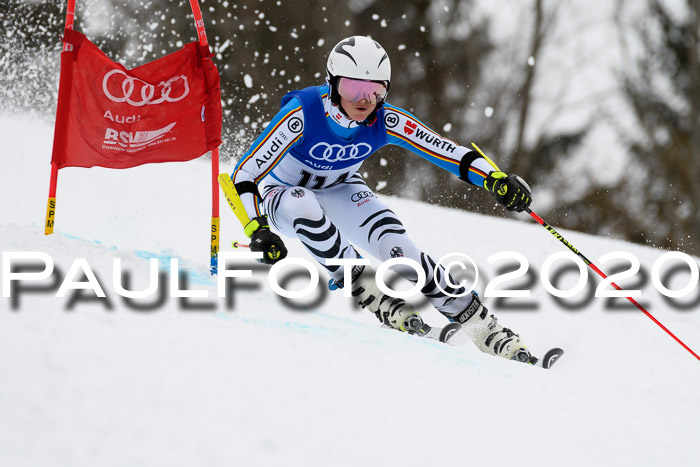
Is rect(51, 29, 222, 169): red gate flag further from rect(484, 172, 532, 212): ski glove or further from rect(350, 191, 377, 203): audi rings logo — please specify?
rect(484, 172, 532, 212): ski glove

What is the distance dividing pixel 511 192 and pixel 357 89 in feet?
3.01

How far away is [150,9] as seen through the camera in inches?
506

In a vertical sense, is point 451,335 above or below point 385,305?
below

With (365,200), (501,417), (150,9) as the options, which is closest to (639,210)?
(150,9)

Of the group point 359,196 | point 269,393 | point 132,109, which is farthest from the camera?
point 132,109

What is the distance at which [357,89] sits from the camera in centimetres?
352

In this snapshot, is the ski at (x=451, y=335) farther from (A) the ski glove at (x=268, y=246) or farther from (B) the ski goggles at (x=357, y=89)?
(B) the ski goggles at (x=357, y=89)

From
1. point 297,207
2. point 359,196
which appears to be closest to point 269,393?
point 297,207

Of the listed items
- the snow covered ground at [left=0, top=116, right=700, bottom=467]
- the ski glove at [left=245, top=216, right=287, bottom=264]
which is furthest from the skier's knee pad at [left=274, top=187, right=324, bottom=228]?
the snow covered ground at [left=0, top=116, right=700, bottom=467]

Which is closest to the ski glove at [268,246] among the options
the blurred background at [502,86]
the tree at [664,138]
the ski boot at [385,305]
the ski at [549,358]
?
the ski boot at [385,305]

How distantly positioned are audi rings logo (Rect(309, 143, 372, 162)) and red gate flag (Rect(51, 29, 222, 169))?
3.73 ft

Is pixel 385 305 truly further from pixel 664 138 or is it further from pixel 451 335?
pixel 664 138

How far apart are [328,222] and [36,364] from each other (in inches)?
74.1

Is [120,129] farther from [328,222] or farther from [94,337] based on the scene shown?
[94,337]
